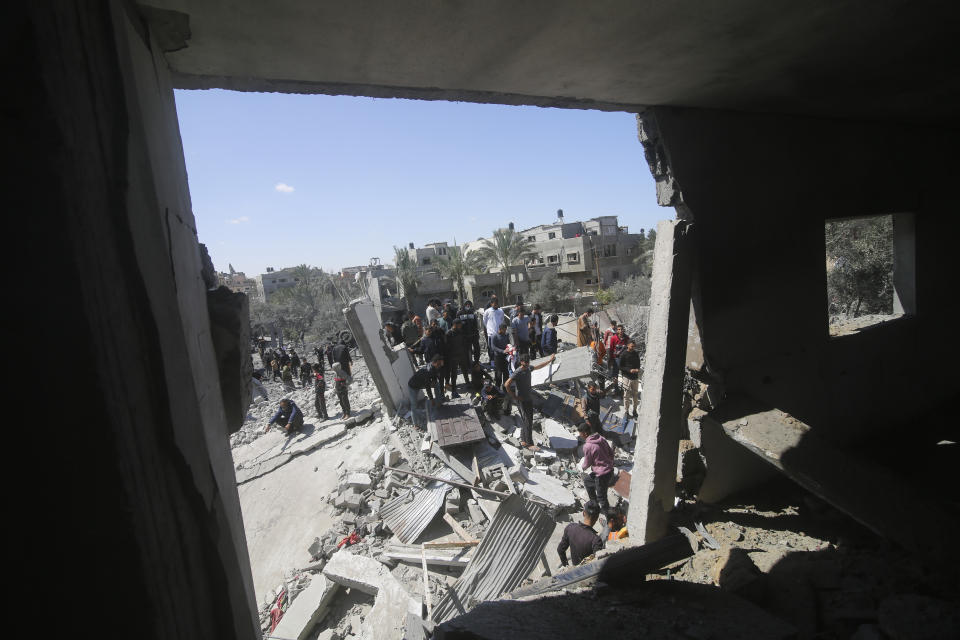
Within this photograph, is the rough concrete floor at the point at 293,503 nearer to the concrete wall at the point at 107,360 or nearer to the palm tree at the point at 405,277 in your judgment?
the concrete wall at the point at 107,360

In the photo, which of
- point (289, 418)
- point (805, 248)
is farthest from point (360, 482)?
point (805, 248)

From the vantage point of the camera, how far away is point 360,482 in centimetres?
730

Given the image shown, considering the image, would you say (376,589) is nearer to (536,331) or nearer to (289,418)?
(289,418)

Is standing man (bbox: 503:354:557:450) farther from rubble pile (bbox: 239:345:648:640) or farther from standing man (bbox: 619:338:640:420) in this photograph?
standing man (bbox: 619:338:640:420)

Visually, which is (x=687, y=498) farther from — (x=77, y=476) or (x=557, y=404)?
(x=557, y=404)

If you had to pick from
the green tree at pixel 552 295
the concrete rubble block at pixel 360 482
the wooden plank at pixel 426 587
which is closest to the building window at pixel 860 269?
the wooden plank at pixel 426 587

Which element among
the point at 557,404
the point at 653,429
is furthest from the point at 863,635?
the point at 557,404

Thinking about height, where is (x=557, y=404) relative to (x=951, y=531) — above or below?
below

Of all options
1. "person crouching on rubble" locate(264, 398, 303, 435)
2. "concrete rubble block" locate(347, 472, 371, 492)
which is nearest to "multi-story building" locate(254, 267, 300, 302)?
"person crouching on rubble" locate(264, 398, 303, 435)

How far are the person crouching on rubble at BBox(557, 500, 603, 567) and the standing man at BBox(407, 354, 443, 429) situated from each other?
458 cm

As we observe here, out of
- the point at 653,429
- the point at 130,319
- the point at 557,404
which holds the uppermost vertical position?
the point at 130,319

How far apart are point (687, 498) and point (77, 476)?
426cm

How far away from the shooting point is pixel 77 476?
1.77 ft

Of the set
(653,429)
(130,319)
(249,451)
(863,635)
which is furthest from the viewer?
(249,451)
